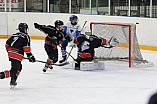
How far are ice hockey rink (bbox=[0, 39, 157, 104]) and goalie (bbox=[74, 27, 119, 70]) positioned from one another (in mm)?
279

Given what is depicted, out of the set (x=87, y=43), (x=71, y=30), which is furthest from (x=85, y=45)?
(x=71, y=30)

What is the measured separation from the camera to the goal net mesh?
21.3ft

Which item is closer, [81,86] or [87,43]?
[81,86]

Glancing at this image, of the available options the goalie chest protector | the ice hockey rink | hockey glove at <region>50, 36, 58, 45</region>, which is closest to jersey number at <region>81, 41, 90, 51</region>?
the goalie chest protector

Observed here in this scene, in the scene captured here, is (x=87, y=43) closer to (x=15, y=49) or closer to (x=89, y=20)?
(x=15, y=49)

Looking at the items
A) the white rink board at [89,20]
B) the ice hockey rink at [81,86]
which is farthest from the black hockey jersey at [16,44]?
the white rink board at [89,20]

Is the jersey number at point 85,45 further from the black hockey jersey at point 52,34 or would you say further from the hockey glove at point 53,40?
the hockey glove at point 53,40

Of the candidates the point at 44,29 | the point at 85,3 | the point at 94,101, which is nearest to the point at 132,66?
the point at 44,29

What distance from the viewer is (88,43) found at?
6.05m

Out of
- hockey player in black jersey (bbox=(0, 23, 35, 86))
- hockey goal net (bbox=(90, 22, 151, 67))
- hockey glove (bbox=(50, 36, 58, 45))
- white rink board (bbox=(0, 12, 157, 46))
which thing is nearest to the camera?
hockey player in black jersey (bbox=(0, 23, 35, 86))

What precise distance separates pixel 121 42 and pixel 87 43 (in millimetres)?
921

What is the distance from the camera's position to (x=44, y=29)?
5762 mm

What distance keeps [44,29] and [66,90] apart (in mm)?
1474

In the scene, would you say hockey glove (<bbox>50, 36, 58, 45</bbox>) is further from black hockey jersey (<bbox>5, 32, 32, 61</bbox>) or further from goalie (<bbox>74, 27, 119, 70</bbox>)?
black hockey jersey (<bbox>5, 32, 32, 61</bbox>)
